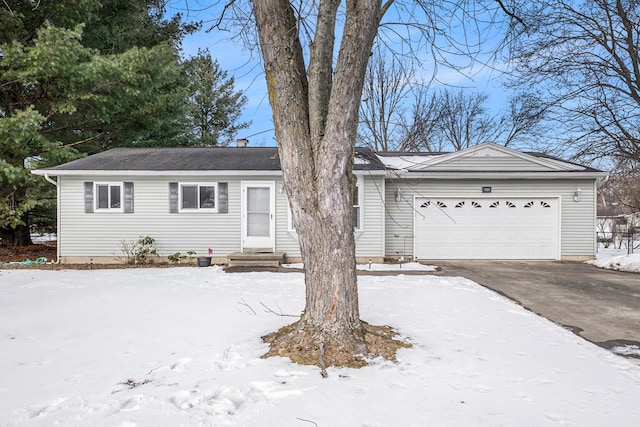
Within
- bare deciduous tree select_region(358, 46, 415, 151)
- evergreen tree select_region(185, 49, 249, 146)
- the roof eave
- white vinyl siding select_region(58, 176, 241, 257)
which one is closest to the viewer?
white vinyl siding select_region(58, 176, 241, 257)

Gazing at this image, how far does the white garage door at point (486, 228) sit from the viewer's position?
10383 millimetres

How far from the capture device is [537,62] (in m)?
11.6

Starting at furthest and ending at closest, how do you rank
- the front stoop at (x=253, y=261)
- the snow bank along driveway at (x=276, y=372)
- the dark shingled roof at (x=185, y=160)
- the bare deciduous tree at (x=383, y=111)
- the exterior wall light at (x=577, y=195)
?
1. the bare deciduous tree at (x=383, y=111)
2. the exterior wall light at (x=577, y=195)
3. the dark shingled roof at (x=185, y=160)
4. the front stoop at (x=253, y=261)
5. the snow bank along driveway at (x=276, y=372)

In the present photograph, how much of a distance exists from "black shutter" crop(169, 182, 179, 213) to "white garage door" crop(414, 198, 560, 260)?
6.85m

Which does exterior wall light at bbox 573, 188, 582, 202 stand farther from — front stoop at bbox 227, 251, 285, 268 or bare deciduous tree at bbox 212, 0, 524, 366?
bare deciduous tree at bbox 212, 0, 524, 366

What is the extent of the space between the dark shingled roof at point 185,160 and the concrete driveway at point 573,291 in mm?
3800

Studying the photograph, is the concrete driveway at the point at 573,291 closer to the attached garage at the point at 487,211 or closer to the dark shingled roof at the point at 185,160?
the attached garage at the point at 487,211

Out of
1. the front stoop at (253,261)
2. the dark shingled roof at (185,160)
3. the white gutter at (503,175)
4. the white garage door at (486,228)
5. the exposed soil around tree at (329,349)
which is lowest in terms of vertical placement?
the exposed soil around tree at (329,349)

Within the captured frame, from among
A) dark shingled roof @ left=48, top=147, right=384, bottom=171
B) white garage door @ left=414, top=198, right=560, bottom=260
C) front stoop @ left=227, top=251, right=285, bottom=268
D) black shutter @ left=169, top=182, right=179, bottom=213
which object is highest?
dark shingled roof @ left=48, top=147, right=384, bottom=171

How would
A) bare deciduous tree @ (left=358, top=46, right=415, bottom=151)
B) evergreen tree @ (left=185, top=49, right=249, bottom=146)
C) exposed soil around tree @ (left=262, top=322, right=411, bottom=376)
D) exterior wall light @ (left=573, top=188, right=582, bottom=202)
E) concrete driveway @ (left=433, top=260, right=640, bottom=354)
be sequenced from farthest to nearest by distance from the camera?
1. evergreen tree @ (left=185, top=49, right=249, bottom=146)
2. bare deciduous tree @ (left=358, top=46, right=415, bottom=151)
3. exterior wall light @ (left=573, top=188, right=582, bottom=202)
4. concrete driveway @ (left=433, top=260, right=640, bottom=354)
5. exposed soil around tree @ (left=262, top=322, right=411, bottom=376)

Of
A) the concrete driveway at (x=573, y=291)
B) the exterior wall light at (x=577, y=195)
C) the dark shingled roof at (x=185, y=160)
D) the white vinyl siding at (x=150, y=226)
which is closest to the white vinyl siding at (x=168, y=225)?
the white vinyl siding at (x=150, y=226)

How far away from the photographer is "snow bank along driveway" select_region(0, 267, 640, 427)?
2.44m

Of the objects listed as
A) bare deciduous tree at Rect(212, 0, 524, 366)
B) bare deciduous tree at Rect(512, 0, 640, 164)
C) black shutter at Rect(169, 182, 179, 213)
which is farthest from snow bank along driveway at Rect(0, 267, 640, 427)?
bare deciduous tree at Rect(512, 0, 640, 164)

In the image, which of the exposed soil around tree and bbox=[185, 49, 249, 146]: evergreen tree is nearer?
the exposed soil around tree
